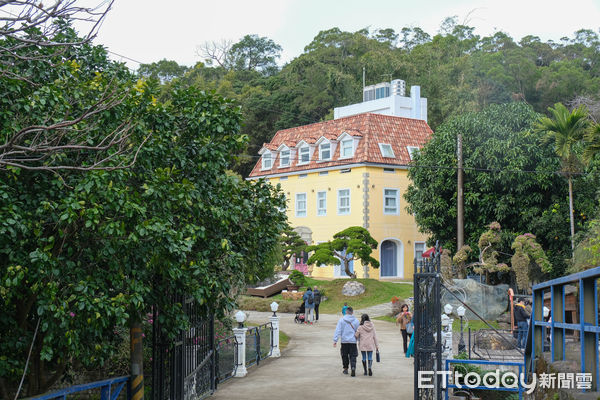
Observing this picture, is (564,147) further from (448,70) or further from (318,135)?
(448,70)

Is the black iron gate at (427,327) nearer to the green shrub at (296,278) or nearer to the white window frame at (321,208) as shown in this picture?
the green shrub at (296,278)

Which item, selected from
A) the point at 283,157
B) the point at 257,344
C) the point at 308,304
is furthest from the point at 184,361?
the point at 283,157

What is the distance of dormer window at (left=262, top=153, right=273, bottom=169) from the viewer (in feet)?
157

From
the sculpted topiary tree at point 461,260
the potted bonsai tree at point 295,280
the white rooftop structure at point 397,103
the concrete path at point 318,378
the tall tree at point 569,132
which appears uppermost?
the white rooftop structure at point 397,103

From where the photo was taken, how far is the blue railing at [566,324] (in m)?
5.92

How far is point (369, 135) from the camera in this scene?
41406 millimetres

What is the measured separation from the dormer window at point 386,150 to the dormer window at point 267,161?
370 inches

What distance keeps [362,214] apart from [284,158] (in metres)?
8.17

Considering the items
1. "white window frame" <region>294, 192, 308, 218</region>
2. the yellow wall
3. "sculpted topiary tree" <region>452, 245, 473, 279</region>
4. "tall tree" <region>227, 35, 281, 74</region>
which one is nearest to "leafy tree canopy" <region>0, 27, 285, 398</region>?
"sculpted topiary tree" <region>452, 245, 473, 279</region>

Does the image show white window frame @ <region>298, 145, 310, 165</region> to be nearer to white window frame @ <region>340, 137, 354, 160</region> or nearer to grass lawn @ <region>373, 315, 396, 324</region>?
white window frame @ <region>340, 137, 354, 160</region>

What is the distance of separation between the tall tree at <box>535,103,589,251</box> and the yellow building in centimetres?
1456

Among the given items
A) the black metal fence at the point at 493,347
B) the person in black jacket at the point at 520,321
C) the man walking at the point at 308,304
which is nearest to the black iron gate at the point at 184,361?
the black metal fence at the point at 493,347

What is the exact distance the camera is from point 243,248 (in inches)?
435

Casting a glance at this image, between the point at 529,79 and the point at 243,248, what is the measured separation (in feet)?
144
